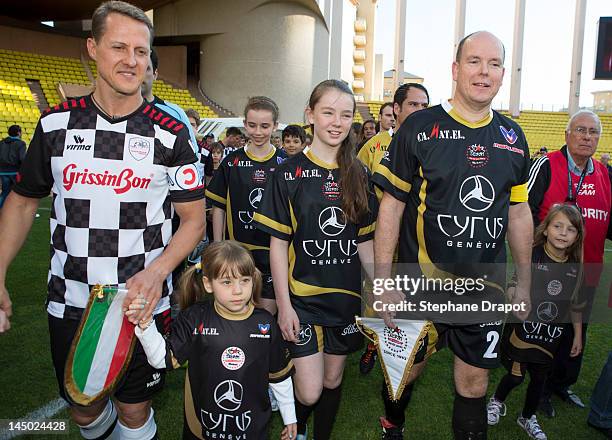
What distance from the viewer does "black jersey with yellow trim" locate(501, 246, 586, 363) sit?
10.3 feet

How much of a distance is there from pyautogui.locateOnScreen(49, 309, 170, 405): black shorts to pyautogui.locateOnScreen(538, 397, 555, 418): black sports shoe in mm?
2679

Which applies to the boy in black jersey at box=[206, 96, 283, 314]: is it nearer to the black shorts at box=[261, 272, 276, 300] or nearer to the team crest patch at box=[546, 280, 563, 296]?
the black shorts at box=[261, 272, 276, 300]

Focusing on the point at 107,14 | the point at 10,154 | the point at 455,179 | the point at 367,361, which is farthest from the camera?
the point at 10,154

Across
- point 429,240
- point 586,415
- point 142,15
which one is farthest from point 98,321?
point 586,415

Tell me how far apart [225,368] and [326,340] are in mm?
677

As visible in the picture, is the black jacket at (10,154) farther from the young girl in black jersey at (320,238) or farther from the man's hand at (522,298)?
the man's hand at (522,298)

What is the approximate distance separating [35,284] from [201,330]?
487cm

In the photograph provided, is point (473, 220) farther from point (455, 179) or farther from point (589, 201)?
point (589, 201)

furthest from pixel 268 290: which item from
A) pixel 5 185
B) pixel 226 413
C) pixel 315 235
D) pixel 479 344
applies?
pixel 5 185

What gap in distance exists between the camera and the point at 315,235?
261cm

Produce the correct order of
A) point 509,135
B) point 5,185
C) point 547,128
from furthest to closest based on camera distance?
point 547,128 → point 5,185 → point 509,135

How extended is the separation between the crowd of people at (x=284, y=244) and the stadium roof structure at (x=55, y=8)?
2474cm

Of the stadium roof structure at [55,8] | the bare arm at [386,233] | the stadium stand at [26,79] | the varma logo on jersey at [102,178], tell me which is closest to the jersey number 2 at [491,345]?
the bare arm at [386,233]

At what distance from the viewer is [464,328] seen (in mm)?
2516
